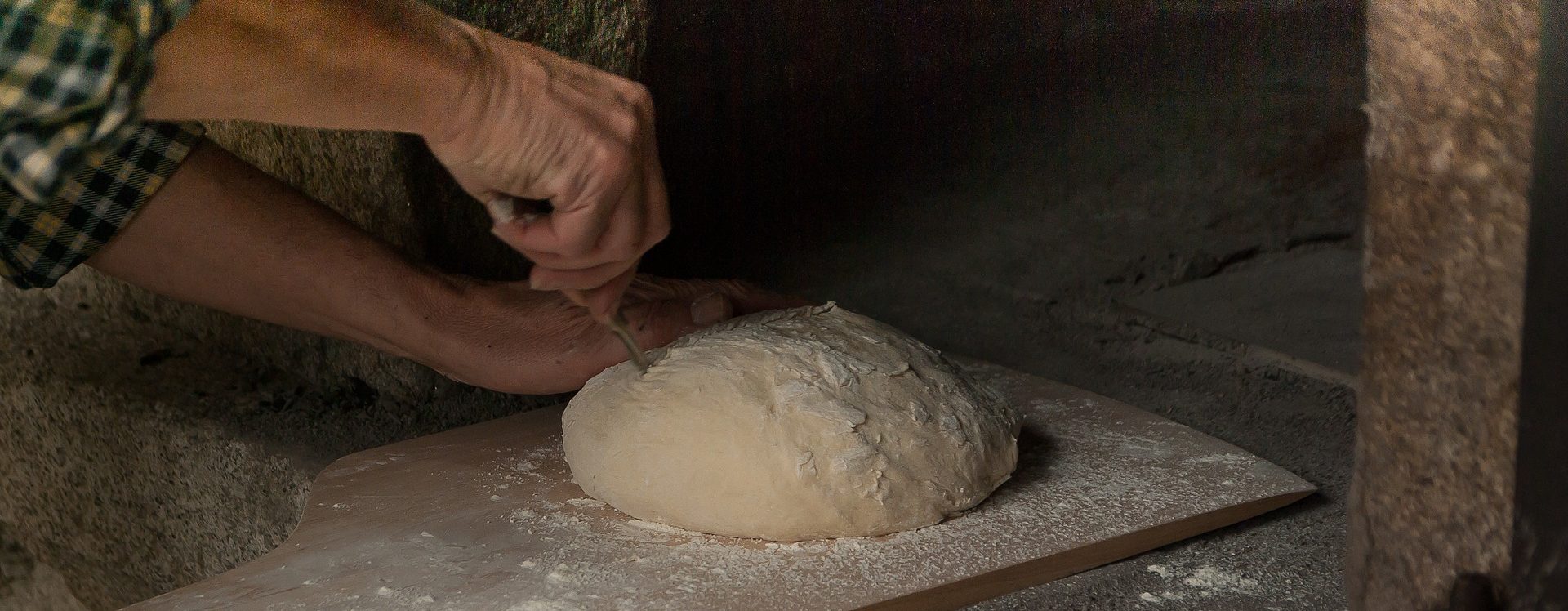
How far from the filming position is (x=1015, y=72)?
2336 millimetres

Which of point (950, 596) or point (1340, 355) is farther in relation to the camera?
point (1340, 355)

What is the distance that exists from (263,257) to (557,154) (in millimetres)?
653

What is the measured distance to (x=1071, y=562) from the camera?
1314 millimetres

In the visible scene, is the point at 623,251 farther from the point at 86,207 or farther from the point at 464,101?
the point at 86,207

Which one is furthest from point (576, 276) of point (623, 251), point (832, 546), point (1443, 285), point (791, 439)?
point (1443, 285)

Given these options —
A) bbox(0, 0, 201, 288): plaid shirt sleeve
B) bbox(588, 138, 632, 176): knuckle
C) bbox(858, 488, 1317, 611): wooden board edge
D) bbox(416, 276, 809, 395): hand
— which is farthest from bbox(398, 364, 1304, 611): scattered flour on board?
bbox(0, 0, 201, 288): plaid shirt sleeve

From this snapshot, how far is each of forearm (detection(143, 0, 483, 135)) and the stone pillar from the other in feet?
2.60

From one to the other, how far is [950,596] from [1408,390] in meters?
0.52

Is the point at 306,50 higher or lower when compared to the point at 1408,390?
higher

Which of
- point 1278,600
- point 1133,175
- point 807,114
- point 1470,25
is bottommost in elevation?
point 1278,600

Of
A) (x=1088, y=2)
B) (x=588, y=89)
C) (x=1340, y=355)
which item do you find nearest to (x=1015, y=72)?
(x=1088, y=2)

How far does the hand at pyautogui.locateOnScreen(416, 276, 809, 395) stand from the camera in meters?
1.64

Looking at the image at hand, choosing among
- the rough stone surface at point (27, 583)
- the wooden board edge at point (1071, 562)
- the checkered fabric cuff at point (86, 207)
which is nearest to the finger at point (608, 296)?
the wooden board edge at point (1071, 562)

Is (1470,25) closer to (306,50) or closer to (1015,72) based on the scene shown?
(306,50)
